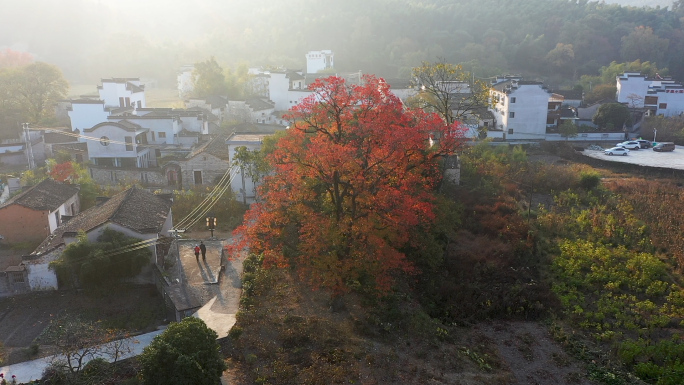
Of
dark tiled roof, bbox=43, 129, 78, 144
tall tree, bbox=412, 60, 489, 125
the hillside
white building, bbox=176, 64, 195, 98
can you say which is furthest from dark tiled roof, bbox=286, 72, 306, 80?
the hillside

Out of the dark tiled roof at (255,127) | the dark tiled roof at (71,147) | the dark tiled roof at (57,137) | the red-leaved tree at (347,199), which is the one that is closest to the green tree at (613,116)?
the dark tiled roof at (255,127)

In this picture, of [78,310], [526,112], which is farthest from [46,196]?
[526,112]

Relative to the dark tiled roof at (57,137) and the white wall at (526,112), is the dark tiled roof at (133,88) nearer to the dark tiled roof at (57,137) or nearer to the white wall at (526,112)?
the dark tiled roof at (57,137)

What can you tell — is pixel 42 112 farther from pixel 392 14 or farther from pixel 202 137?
pixel 392 14

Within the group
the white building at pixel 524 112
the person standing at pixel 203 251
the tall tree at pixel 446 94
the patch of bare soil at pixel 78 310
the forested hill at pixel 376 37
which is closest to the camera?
the patch of bare soil at pixel 78 310

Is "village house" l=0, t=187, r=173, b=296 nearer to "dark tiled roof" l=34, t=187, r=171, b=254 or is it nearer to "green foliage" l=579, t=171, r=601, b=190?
"dark tiled roof" l=34, t=187, r=171, b=254

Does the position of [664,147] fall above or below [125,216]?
above

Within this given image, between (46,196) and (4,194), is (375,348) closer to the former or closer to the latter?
(46,196)
